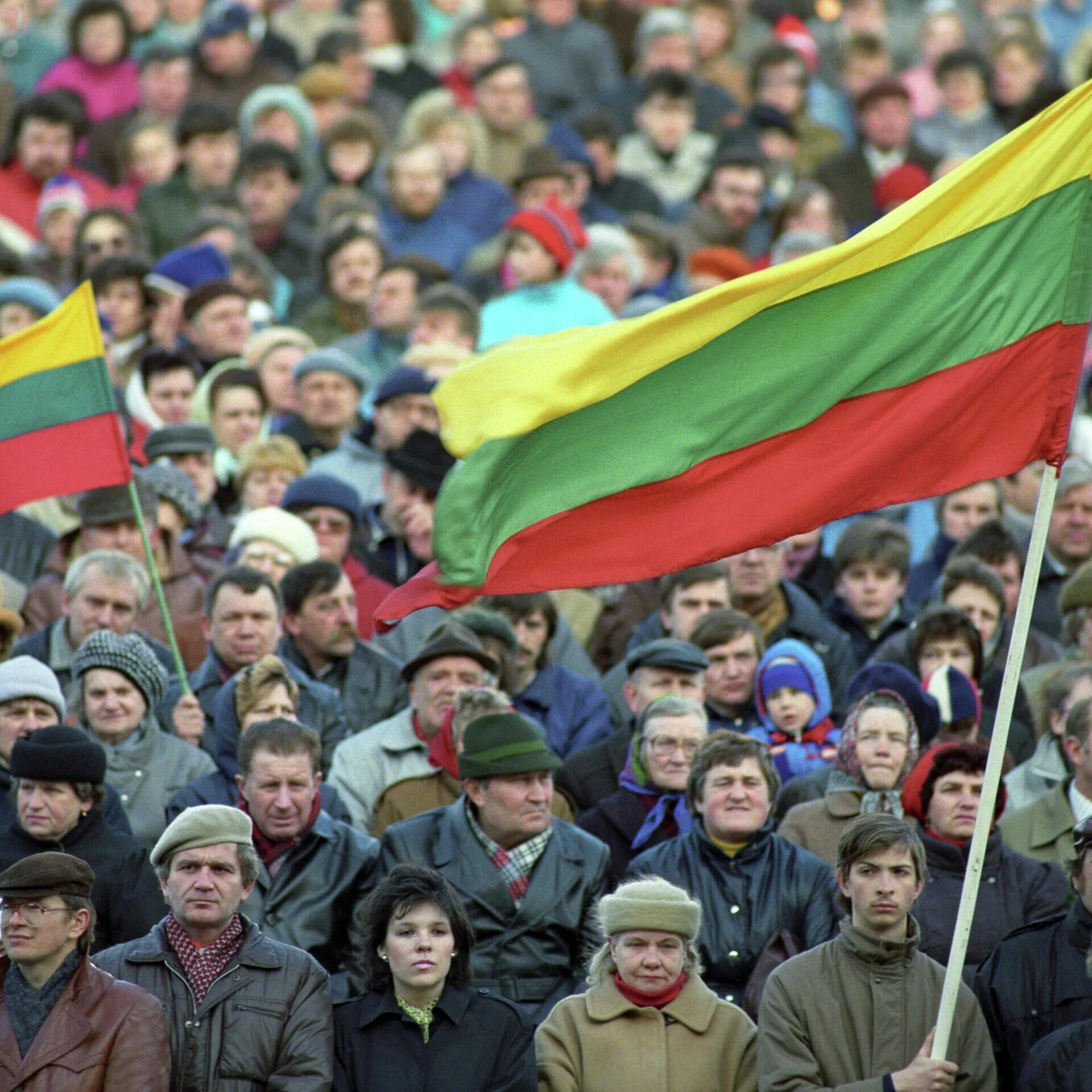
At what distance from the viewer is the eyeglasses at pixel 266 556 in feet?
41.2

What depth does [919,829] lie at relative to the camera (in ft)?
32.5

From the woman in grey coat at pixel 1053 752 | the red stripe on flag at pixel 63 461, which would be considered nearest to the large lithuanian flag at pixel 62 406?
the red stripe on flag at pixel 63 461

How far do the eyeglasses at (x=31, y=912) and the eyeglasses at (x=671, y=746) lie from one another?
116 inches

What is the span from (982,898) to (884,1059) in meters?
1.13

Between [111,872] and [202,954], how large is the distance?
78 centimetres

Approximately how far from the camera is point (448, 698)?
1106 centimetres

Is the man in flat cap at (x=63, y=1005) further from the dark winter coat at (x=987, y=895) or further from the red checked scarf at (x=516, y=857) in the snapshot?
the dark winter coat at (x=987, y=895)

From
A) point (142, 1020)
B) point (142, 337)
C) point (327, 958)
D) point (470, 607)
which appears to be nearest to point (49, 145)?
point (142, 337)

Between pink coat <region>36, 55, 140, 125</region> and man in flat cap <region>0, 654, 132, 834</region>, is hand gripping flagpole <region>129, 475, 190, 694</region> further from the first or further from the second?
pink coat <region>36, 55, 140, 125</region>

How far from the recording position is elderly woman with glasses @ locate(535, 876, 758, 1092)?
29.4 ft

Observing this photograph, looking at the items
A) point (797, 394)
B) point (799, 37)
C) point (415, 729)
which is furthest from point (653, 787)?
point (799, 37)

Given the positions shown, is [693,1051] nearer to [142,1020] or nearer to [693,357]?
[142,1020]

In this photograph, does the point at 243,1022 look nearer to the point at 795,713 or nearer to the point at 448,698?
the point at 448,698

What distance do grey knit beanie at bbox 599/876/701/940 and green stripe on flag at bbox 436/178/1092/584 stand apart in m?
1.58
